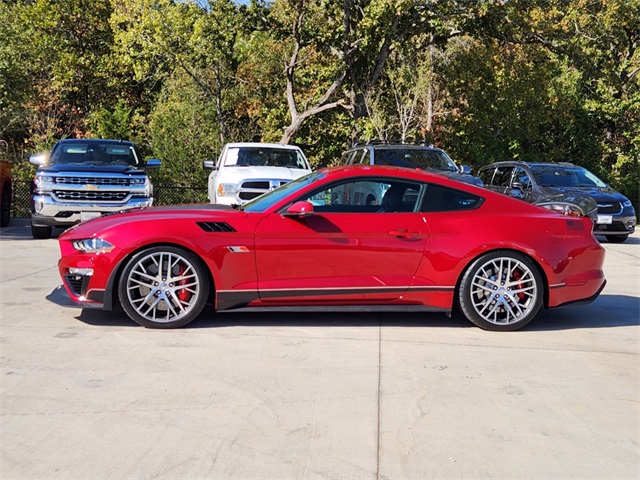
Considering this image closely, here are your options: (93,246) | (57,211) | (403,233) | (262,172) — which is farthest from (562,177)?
(93,246)

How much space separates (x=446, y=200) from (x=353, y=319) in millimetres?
1409

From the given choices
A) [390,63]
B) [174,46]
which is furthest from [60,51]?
[390,63]

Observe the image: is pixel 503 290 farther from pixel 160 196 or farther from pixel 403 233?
pixel 160 196

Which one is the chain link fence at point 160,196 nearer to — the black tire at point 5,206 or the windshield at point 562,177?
the black tire at point 5,206

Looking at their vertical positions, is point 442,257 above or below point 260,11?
below

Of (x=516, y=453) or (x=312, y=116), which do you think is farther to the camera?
(x=312, y=116)

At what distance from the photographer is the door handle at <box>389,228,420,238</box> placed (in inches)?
263

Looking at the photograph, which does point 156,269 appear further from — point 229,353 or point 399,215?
point 399,215

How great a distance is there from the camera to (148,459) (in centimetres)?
390

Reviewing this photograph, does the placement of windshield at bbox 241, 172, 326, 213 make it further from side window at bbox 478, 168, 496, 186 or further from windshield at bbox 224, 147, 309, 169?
side window at bbox 478, 168, 496, 186

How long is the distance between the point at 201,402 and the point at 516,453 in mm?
1913

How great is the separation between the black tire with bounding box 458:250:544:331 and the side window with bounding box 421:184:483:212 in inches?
20.2

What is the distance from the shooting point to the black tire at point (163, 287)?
21.4 feet

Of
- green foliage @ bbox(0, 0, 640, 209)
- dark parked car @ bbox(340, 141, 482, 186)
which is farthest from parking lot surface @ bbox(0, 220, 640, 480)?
green foliage @ bbox(0, 0, 640, 209)
